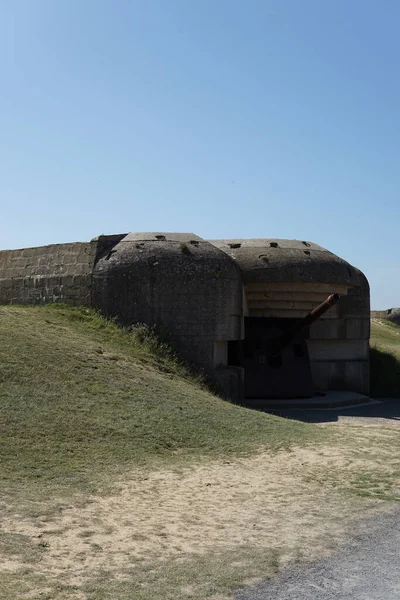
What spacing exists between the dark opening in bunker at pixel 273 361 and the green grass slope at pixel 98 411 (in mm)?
2705

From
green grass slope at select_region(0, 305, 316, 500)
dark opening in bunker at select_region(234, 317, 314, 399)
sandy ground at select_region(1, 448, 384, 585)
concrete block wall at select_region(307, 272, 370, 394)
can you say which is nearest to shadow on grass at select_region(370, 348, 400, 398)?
concrete block wall at select_region(307, 272, 370, 394)

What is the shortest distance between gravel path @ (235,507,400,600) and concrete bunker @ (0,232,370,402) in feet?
27.1

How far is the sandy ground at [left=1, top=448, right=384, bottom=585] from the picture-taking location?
16.8 feet

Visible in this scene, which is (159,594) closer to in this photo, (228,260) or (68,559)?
(68,559)

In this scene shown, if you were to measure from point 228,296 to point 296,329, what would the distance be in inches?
90.0

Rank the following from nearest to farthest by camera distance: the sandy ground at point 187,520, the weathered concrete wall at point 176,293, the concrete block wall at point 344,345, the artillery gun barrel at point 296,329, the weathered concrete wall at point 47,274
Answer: the sandy ground at point 187,520
the weathered concrete wall at point 176,293
the weathered concrete wall at point 47,274
the artillery gun barrel at point 296,329
the concrete block wall at point 344,345

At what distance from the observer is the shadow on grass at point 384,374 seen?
1822 centimetres

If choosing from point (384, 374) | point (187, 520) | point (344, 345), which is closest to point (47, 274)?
point (344, 345)

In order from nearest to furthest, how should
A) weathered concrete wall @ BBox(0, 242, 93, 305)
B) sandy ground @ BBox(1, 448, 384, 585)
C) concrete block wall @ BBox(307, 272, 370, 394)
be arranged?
sandy ground @ BBox(1, 448, 384, 585) → weathered concrete wall @ BBox(0, 242, 93, 305) → concrete block wall @ BBox(307, 272, 370, 394)

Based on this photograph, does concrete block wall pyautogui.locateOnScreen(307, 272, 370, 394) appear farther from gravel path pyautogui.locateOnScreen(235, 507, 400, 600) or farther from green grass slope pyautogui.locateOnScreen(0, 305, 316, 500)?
gravel path pyautogui.locateOnScreen(235, 507, 400, 600)

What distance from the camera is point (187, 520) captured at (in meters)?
6.09

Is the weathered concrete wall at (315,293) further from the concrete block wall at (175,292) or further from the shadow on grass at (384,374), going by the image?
the concrete block wall at (175,292)

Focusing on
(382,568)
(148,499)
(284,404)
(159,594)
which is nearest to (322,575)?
(382,568)

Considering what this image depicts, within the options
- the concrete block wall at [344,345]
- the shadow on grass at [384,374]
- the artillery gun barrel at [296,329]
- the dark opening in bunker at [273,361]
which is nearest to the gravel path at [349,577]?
the artillery gun barrel at [296,329]
